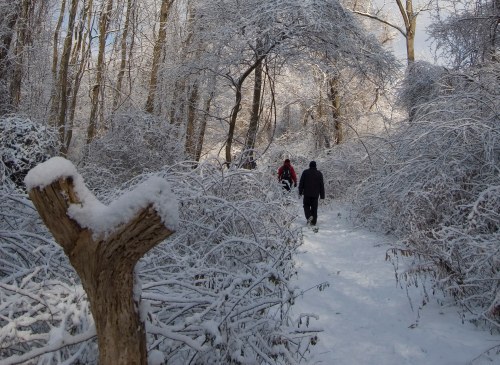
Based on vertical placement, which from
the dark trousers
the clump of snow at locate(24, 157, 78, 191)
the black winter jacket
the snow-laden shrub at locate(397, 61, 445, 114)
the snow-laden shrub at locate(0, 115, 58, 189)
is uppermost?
the snow-laden shrub at locate(397, 61, 445, 114)

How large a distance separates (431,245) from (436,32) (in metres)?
9.22

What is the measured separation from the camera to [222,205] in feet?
14.6

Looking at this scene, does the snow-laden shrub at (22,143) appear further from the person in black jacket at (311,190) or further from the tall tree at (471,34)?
the tall tree at (471,34)

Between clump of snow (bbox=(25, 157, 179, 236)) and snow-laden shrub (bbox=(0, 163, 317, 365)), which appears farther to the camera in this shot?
snow-laden shrub (bbox=(0, 163, 317, 365))

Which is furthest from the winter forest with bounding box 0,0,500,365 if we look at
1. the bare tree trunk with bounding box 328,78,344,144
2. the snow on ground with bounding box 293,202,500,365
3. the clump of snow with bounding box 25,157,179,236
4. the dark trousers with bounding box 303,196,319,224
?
the bare tree trunk with bounding box 328,78,344,144

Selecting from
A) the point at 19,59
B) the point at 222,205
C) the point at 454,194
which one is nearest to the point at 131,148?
the point at 19,59

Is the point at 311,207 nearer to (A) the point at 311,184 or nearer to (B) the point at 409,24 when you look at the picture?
(A) the point at 311,184

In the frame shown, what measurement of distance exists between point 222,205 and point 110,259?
8.82 ft

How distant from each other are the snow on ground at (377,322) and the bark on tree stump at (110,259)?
7.47ft

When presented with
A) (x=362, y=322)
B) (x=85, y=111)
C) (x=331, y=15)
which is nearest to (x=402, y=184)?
(x=362, y=322)

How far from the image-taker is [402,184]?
23.6ft

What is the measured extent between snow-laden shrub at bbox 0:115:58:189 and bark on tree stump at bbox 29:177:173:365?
617 cm

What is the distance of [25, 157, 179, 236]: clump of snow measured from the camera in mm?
1666

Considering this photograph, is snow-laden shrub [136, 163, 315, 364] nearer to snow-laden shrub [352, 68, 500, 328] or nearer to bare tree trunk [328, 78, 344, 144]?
snow-laden shrub [352, 68, 500, 328]
